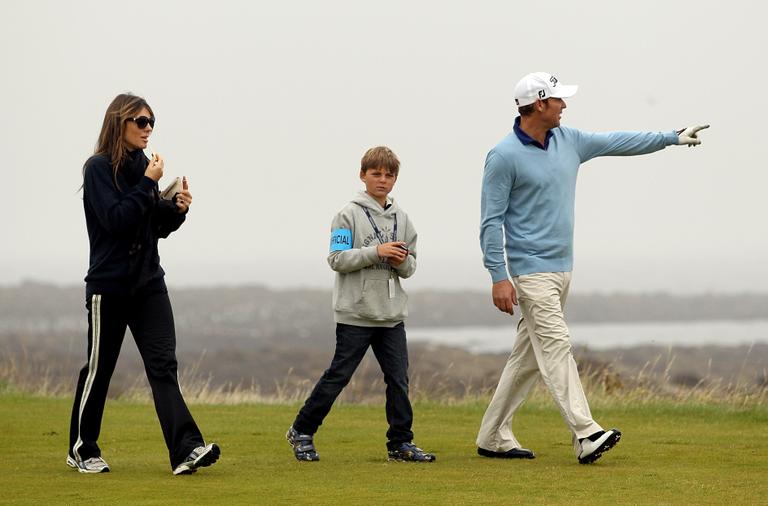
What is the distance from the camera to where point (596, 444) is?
849cm

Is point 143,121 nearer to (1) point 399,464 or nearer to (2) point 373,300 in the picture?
(2) point 373,300

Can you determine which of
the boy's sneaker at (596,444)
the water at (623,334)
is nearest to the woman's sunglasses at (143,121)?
the boy's sneaker at (596,444)

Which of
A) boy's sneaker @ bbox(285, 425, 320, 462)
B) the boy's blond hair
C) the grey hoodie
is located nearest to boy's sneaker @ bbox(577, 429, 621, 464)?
the grey hoodie

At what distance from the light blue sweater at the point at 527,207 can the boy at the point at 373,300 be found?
600mm

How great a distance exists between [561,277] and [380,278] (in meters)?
1.19

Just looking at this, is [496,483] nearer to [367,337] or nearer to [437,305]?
[367,337]

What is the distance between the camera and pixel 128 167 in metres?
8.41

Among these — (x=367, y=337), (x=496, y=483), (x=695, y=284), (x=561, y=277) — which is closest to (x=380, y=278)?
(x=367, y=337)

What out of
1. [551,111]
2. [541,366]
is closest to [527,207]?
[551,111]

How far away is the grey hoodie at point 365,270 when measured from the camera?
898 cm

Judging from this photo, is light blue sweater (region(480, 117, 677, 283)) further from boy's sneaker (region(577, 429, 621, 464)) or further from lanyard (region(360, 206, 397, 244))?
boy's sneaker (region(577, 429, 621, 464))

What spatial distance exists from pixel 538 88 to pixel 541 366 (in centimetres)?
180

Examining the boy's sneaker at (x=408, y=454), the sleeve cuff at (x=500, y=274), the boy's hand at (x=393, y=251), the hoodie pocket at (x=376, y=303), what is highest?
the boy's hand at (x=393, y=251)

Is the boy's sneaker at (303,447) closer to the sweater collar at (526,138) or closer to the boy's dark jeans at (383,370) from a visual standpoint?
the boy's dark jeans at (383,370)
